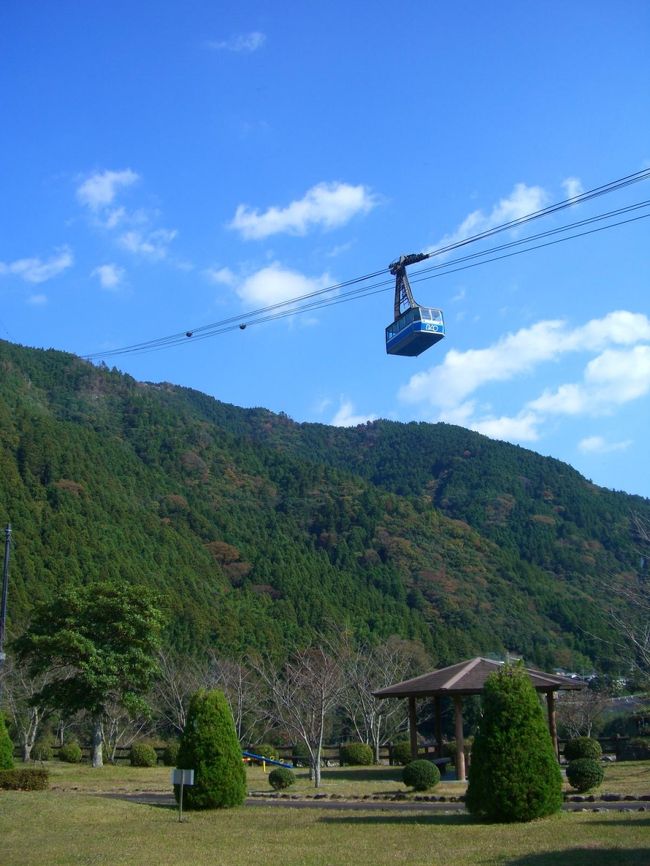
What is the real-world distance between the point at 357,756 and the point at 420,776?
13797mm

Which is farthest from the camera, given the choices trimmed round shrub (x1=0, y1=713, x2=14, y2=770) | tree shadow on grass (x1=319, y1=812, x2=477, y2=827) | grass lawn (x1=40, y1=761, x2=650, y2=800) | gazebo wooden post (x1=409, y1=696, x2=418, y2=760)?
gazebo wooden post (x1=409, y1=696, x2=418, y2=760)

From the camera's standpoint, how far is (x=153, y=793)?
24141 millimetres

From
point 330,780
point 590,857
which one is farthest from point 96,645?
point 590,857

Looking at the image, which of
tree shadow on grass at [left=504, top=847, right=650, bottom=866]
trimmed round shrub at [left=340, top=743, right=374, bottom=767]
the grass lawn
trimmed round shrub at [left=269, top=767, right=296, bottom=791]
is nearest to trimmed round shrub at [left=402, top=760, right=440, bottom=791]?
the grass lawn

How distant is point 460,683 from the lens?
2702 centimetres

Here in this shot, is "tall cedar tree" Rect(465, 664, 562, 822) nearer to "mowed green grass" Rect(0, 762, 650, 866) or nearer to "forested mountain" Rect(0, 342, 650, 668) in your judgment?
"mowed green grass" Rect(0, 762, 650, 866)

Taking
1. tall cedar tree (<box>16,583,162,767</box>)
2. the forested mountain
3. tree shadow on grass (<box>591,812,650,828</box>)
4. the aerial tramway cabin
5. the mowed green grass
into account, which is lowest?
the mowed green grass

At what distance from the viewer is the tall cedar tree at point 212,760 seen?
1791 centimetres

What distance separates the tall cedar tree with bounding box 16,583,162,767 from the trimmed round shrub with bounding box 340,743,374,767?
857 cm

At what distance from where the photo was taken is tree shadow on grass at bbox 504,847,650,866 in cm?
1043

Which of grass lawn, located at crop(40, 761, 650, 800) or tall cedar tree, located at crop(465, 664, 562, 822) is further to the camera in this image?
grass lawn, located at crop(40, 761, 650, 800)

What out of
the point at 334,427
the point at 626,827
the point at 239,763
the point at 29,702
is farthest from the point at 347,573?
the point at 334,427

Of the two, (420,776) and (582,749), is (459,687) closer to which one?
(582,749)

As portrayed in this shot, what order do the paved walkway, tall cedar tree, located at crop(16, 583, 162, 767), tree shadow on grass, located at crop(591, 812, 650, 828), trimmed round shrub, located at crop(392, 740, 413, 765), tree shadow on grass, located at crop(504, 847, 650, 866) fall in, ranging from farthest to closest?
1. trimmed round shrub, located at crop(392, 740, 413, 765)
2. tall cedar tree, located at crop(16, 583, 162, 767)
3. the paved walkway
4. tree shadow on grass, located at crop(591, 812, 650, 828)
5. tree shadow on grass, located at crop(504, 847, 650, 866)
